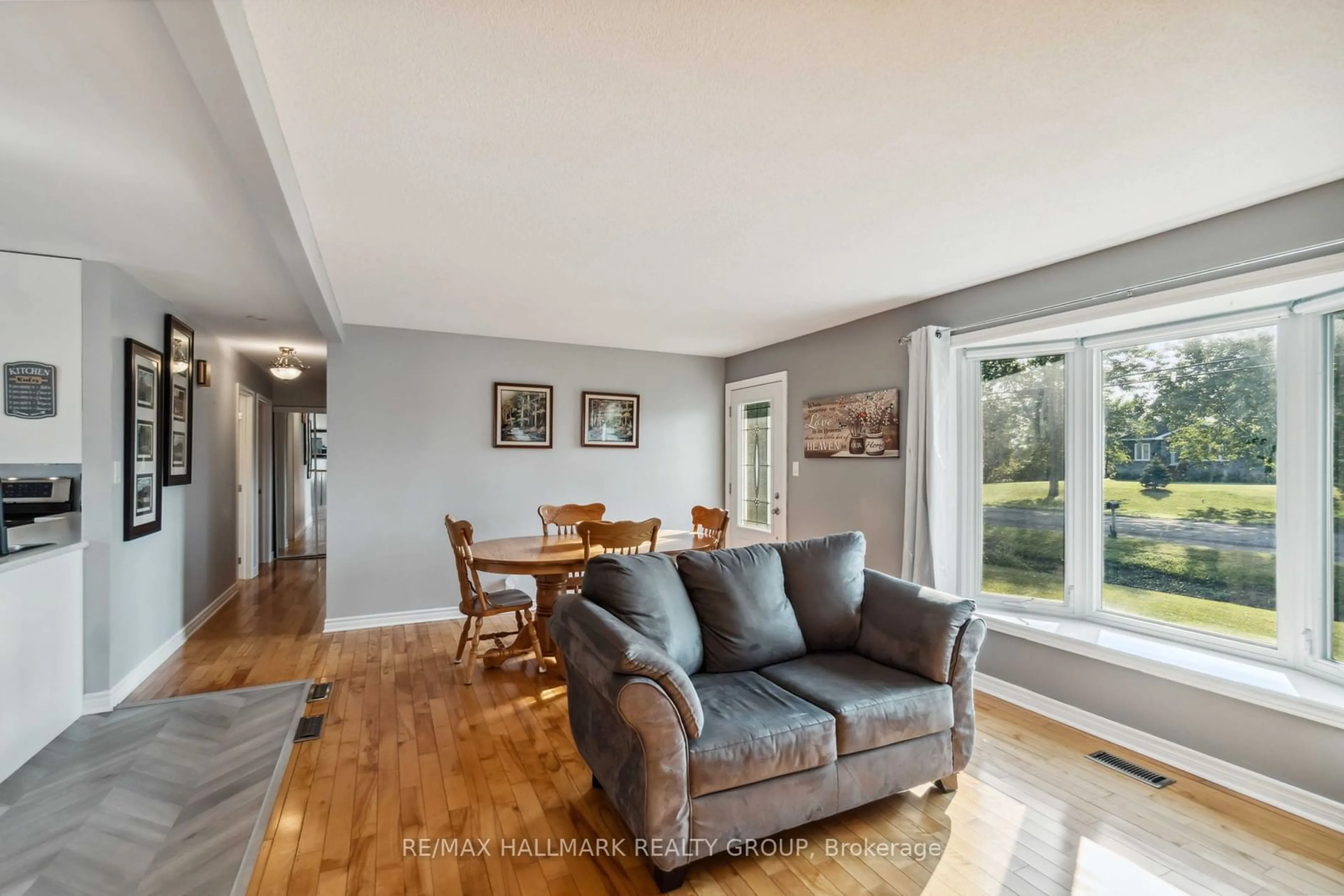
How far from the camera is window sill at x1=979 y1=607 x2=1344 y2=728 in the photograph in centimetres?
225

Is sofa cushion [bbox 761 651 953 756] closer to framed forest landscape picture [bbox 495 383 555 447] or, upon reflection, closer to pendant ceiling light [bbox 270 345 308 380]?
framed forest landscape picture [bbox 495 383 555 447]

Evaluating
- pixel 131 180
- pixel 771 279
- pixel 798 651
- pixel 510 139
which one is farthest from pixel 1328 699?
pixel 131 180

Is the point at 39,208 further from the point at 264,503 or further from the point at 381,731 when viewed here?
the point at 264,503

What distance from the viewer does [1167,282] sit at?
8.63 feet

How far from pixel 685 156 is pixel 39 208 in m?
2.66

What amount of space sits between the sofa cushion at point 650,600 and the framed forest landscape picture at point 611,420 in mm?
2979

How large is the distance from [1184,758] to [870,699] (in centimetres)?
164

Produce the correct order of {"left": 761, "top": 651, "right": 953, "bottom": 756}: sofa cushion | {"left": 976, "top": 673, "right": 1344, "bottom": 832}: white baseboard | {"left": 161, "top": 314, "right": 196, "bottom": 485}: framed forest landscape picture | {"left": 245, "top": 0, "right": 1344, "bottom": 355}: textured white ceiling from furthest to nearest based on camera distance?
{"left": 161, "top": 314, "right": 196, "bottom": 485}: framed forest landscape picture, {"left": 976, "top": 673, "right": 1344, "bottom": 832}: white baseboard, {"left": 761, "top": 651, "right": 953, "bottom": 756}: sofa cushion, {"left": 245, "top": 0, "right": 1344, "bottom": 355}: textured white ceiling

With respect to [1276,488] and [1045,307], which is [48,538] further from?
[1276,488]

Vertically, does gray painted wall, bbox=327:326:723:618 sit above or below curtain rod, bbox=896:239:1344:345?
below

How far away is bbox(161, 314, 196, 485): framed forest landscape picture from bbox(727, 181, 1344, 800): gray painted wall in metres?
4.49

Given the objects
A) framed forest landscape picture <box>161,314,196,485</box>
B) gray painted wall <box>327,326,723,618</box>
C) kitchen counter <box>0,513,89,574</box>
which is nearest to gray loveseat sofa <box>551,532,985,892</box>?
kitchen counter <box>0,513,89,574</box>

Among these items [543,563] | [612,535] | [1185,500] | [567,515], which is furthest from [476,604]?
[1185,500]

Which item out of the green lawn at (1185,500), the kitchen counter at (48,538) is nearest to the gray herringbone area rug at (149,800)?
the kitchen counter at (48,538)
